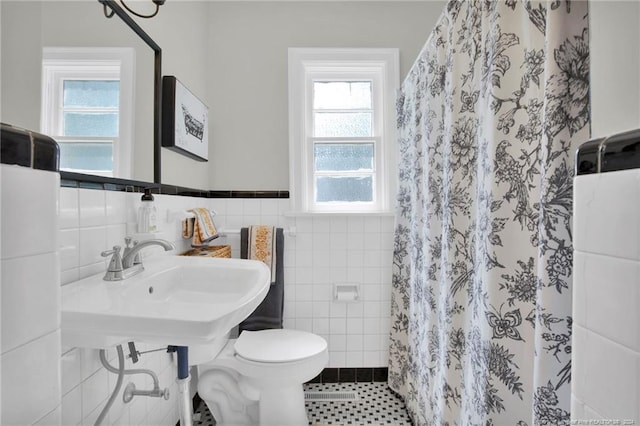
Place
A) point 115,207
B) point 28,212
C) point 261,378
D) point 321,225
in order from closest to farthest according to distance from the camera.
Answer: point 28,212
point 115,207
point 261,378
point 321,225

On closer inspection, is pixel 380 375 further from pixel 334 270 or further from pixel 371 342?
pixel 334 270

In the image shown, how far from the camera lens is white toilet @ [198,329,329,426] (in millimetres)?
1352

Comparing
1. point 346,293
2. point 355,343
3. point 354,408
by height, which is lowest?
point 354,408

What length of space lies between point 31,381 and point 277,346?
1.21 metres

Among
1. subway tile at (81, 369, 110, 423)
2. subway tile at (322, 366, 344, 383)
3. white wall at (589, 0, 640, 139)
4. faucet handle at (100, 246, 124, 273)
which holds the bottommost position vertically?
subway tile at (322, 366, 344, 383)

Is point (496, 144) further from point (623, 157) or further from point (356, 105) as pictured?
point (356, 105)

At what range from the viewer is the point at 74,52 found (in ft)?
2.96

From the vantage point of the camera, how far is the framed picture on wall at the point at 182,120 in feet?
4.68

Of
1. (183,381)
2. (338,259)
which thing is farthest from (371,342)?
(183,381)

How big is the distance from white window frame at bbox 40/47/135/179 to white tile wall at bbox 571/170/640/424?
3.75 ft

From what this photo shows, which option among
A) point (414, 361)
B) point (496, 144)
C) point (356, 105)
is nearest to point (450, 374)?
point (414, 361)

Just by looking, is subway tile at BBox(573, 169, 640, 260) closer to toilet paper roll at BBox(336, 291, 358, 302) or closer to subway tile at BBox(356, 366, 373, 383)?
toilet paper roll at BBox(336, 291, 358, 302)

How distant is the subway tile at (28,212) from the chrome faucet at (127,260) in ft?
1.93

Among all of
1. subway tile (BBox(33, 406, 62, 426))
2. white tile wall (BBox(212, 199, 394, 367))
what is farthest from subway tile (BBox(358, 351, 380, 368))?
subway tile (BBox(33, 406, 62, 426))
